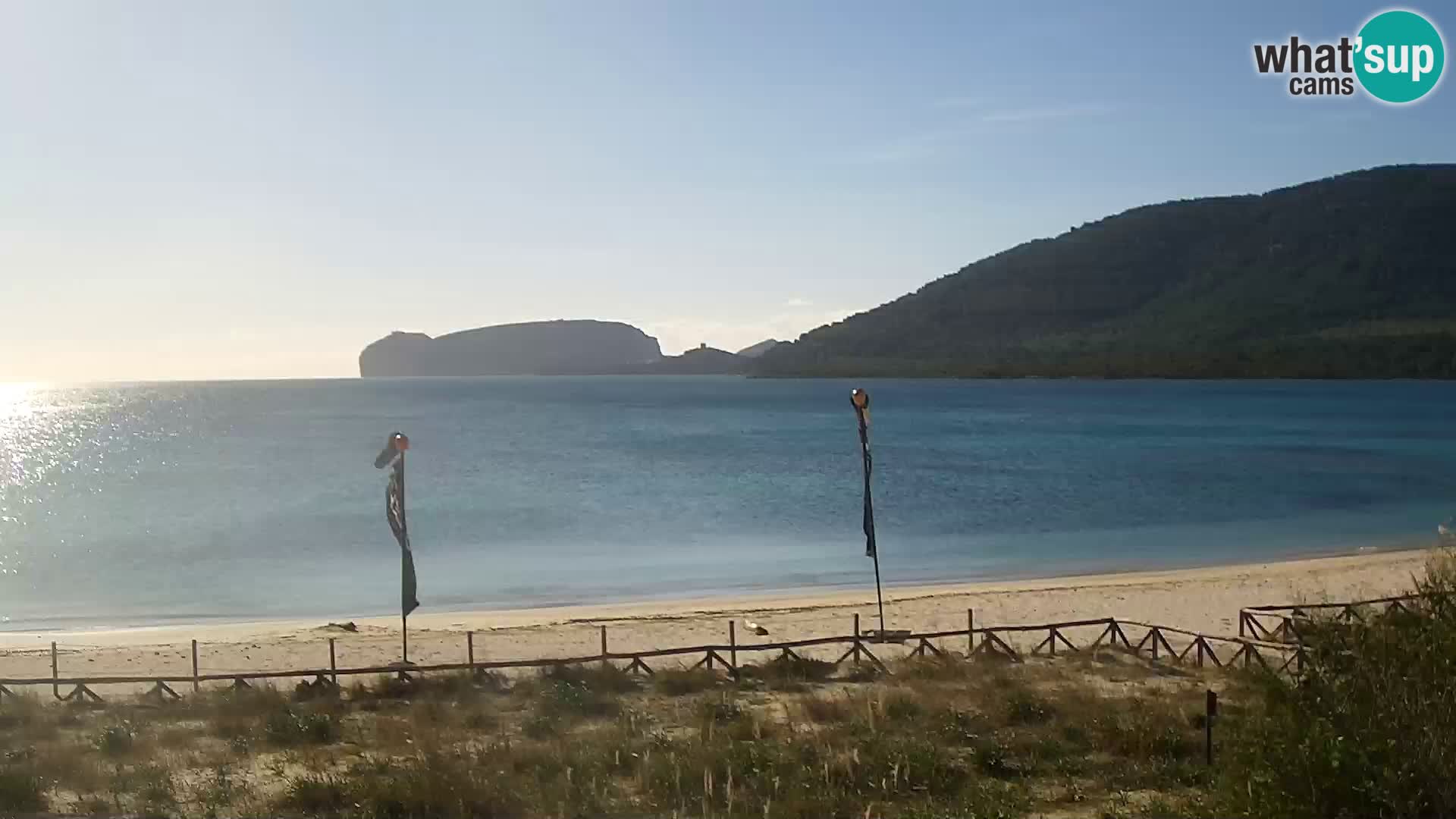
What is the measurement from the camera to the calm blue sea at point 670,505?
3184 cm

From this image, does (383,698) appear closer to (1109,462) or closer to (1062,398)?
(1109,462)

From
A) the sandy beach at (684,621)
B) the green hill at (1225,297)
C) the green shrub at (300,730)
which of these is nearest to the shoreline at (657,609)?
the sandy beach at (684,621)

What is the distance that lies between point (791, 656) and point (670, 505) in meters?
33.7

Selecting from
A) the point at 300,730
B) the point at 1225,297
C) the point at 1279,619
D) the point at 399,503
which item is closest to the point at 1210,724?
the point at 300,730

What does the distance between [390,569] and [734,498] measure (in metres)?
19.9

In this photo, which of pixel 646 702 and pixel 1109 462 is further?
pixel 1109 462

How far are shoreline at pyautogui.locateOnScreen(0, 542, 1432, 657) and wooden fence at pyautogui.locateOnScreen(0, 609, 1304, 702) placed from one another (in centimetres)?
405

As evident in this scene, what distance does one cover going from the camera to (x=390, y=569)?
111 feet

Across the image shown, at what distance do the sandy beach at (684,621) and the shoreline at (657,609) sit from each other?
0.22 feet

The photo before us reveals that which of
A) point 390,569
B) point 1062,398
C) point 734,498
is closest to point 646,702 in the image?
point 390,569

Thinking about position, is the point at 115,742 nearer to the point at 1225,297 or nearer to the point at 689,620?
the point at 689,620

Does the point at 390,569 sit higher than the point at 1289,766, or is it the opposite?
the point at 1289,766

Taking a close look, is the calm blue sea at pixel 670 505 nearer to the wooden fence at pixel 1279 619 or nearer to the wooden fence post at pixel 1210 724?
the wooden fence at pixel 1279 619

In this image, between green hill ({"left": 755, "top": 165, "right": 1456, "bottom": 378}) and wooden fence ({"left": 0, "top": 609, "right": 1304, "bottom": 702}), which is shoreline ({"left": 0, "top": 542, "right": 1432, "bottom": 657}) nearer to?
wooden fence ({"left": 0, "top": 609, "right": 1304, "bottom": 702})
